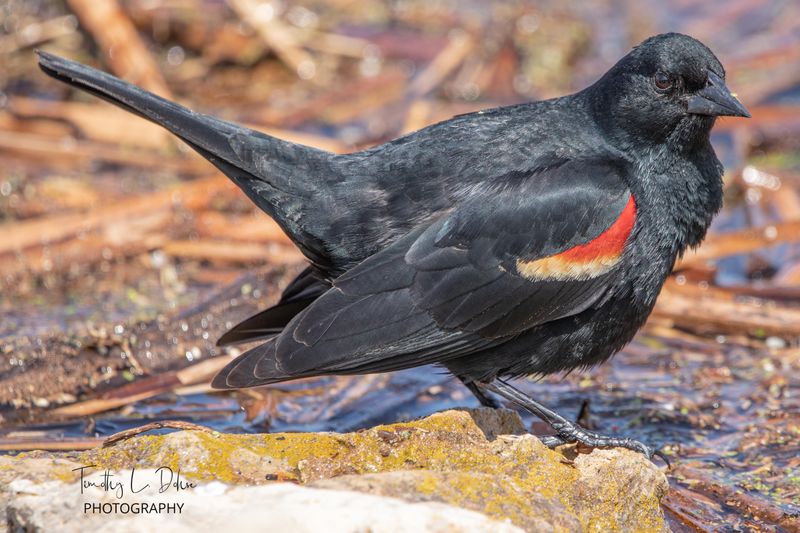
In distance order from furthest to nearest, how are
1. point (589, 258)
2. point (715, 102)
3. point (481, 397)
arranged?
point (481, 397) < point (715, 102) < point (589, 258)

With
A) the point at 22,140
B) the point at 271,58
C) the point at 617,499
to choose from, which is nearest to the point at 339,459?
the point at 617,499

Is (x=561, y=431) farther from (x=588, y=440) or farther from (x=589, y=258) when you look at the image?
(x=589, y=258)

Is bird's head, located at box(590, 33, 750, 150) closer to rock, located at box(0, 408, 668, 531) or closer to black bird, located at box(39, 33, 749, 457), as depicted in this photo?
black bird, located at box(39, 33, 749, 457)

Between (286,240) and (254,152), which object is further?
(286,240)

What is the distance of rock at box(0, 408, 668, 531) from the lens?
2947 mm

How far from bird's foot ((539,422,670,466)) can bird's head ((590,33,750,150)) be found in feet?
4.01

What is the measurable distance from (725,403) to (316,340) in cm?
211

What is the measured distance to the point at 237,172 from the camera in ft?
14.6

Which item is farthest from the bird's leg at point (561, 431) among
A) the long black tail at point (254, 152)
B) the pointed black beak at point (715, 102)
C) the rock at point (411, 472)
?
the pointed black beak at point (715, 102)

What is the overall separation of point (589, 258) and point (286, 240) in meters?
2.77

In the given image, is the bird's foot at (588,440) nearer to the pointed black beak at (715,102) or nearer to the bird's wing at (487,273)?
the bird's wing at (487,273)

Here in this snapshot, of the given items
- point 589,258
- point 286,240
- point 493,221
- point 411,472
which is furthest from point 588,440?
point 286,240

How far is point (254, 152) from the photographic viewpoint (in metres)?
4.36

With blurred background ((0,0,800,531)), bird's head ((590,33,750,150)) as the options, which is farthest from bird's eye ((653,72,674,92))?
blurred background ((0,0,800,531))
